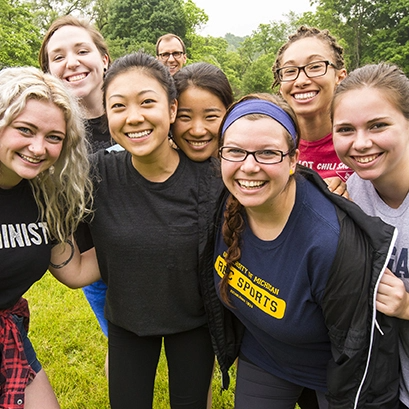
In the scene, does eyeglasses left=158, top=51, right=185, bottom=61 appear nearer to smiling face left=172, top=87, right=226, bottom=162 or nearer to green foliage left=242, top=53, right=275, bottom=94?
smiling face left=172, top=87, right=226, bottom=162

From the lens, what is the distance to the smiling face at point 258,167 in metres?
2.02

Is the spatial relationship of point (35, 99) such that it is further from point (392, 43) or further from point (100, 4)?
point (100, 4)

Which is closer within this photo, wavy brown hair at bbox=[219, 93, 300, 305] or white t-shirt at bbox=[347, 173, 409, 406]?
white t-shirt at bbox=[347, 173, 409, 406]

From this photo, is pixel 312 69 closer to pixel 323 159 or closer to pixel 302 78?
pixel 302 78

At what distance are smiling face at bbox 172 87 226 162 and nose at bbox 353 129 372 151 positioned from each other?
0.91m

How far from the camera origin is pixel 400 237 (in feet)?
6.45

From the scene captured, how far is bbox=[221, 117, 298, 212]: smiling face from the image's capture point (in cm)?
202

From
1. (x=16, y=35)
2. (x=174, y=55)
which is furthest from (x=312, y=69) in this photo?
(x=16, y=35)

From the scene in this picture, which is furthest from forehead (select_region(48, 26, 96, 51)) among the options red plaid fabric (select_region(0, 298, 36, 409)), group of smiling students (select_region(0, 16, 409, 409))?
red plaid fabric (select_region(0, 298, 36, 409))

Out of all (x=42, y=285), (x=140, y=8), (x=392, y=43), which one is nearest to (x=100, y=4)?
(x=140, y=8)

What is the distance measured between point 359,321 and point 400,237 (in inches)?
18.0

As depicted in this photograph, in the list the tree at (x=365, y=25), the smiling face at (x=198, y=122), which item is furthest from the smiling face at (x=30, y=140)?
the tree at (x=365, y=25)

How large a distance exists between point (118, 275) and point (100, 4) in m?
37.7

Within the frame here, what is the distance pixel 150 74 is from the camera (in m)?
2.37
